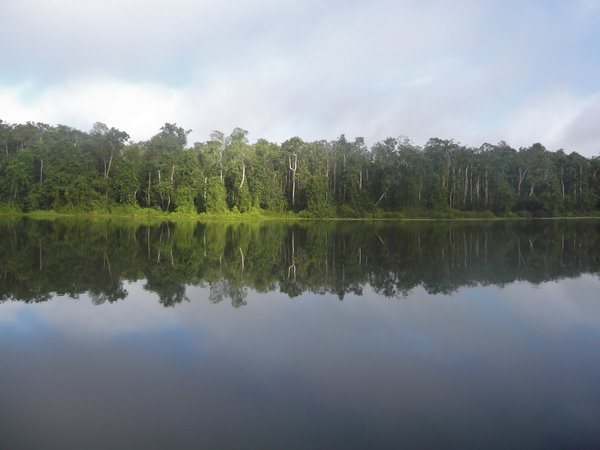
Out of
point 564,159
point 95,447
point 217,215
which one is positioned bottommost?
point 95,447

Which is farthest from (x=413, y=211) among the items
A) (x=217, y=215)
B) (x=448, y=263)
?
(x=448, y=263)

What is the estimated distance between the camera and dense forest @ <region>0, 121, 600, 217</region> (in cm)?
5325

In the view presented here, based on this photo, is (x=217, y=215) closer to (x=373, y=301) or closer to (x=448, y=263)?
(x=448, y=263)

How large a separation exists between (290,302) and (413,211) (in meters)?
52.2

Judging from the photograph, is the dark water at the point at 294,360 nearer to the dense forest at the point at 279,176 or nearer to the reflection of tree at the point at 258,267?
the reflection of tree at the point at 258,267

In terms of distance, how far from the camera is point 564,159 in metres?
68.2

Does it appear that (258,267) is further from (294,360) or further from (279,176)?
(279,176)

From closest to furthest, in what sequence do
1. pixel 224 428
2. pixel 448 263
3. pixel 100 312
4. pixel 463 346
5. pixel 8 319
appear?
pixel 224 428 < pixel 463 346 < pixel 8 319 < pixel 100 312 < pixel 448 263

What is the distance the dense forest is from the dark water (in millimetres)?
43588

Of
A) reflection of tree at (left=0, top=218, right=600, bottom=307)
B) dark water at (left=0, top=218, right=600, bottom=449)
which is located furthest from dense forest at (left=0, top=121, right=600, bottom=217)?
dark water at (left=0, top=218, right=600, bottom=449)

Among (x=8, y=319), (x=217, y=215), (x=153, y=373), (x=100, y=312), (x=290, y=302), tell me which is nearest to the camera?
(x=153, y=373)

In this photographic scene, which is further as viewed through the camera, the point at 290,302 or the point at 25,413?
the point at 290,302

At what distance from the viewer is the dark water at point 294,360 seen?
3.83 meters

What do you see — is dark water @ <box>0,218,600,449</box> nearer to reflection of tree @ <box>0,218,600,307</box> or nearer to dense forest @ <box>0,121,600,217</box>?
reflection of tree @ <box>0,218,600,307</box>
